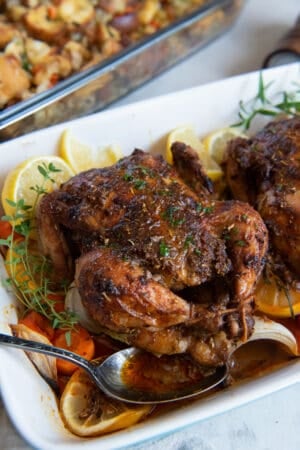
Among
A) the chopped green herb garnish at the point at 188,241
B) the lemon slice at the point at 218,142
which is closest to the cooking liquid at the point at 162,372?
the chopped green herb garnish at the point at 188,241

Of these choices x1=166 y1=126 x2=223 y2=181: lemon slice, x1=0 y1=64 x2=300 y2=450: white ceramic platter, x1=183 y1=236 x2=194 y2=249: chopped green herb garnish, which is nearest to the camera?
x1=0 y1=64 x2=300 y2=450: white ceramic platter

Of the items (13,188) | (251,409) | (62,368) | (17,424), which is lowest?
(251,409)

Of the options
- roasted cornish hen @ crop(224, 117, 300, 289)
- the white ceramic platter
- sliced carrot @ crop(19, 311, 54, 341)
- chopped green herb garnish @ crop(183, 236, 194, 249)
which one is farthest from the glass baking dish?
chopped green herb garnish @ crop(183, 236, 194, 249)

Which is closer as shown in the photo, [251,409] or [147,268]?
[147,268]

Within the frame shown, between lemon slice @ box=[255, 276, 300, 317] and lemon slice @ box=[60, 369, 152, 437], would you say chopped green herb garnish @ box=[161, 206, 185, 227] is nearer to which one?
lemon slice @ box=[255, 276, 300, 317]

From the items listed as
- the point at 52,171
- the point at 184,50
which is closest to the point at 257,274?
the point at 52,171

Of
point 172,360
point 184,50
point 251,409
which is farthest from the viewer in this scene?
point 184,50

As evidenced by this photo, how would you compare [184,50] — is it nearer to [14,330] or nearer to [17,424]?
[14,330]
